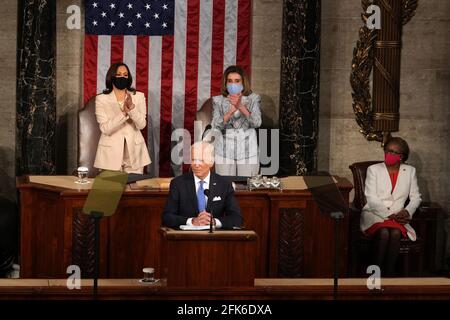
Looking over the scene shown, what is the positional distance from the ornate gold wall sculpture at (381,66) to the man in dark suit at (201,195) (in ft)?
13.5

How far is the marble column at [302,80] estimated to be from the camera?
514 inches

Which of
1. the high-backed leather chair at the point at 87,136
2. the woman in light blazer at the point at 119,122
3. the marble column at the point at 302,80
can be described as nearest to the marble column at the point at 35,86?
the high-backed leather chair at the point at 87,136

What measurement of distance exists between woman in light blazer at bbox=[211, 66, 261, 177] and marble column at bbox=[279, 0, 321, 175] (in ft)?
3.78

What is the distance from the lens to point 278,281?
365 inches

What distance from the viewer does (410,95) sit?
539 inches

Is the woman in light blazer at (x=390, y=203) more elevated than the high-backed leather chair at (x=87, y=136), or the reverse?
the high-backed leather chair at (x=87, y=136)

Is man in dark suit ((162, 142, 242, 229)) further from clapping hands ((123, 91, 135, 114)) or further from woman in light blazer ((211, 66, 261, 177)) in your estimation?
clapping hands ((123, 91, 135, 114))

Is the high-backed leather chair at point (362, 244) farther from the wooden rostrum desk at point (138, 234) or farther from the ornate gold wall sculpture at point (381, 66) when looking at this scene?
the ornate gold wall sculpture at point (381, 66)

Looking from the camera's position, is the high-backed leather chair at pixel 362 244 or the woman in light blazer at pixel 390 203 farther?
the high-backed leather chair at pixel 362 244

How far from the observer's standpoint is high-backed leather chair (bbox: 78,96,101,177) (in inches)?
506

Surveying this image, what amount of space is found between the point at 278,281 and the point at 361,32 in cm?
507

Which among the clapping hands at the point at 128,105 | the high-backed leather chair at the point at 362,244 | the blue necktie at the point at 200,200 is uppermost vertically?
the clapping hands at the point at 128,105
